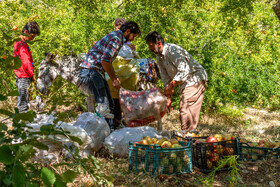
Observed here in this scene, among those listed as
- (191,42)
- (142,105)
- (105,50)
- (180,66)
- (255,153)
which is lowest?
(255,153)

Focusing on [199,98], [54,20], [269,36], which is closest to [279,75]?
[269,36]

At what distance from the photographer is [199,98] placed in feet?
15.0

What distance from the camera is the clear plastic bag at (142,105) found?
413 centimetres

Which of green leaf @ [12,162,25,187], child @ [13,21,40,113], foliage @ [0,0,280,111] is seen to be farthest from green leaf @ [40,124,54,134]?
foliage @ [0,0,280,111]

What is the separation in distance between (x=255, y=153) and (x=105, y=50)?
222cm

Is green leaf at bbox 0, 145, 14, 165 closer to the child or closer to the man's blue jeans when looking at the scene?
the man's blue jeans

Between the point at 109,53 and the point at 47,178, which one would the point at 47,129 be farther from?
the point at 109,53

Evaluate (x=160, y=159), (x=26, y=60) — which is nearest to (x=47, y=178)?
(x=160, y=159)

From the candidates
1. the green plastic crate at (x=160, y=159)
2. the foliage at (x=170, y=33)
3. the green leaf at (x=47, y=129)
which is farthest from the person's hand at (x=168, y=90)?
the green leaf at (x=47, y=129)

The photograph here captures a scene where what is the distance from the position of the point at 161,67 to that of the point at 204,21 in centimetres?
270

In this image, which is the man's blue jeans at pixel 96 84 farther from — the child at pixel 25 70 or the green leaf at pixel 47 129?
the green leaf at pixel 47 129

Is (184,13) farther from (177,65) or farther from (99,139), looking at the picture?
(99,139)

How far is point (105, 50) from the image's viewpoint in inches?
151

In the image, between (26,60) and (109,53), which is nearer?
(109,53)
